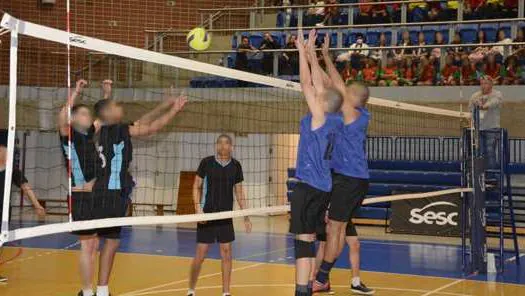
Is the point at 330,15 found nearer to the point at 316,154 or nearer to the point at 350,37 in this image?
the point at 350,37

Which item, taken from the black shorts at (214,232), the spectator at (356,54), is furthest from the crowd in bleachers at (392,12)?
the black shorts at (214,232)

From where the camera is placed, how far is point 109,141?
8.12m

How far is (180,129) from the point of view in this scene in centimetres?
2038

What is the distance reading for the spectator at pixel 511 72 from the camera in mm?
18562

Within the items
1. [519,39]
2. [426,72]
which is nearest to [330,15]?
[426,72]

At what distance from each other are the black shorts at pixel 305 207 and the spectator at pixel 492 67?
1223 centimetres

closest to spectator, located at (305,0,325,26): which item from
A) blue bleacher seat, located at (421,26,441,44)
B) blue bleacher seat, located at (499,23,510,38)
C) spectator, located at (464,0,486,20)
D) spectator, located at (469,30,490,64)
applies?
blue bleacher seat, located at (421,26,441,44)

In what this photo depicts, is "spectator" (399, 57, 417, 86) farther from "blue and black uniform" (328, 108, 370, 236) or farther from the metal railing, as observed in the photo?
"blue and black uniform" (328, 108, 370, 236)

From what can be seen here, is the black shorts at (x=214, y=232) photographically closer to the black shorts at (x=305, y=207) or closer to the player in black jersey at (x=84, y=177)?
the player in black jersey at (x=84, y=177)

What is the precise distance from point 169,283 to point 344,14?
13419mm

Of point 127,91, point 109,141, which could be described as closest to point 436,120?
point 127,91

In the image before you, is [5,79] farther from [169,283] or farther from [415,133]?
[169,283]

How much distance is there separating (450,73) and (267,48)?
4.75 m

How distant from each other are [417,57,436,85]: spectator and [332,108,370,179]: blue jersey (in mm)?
10491
